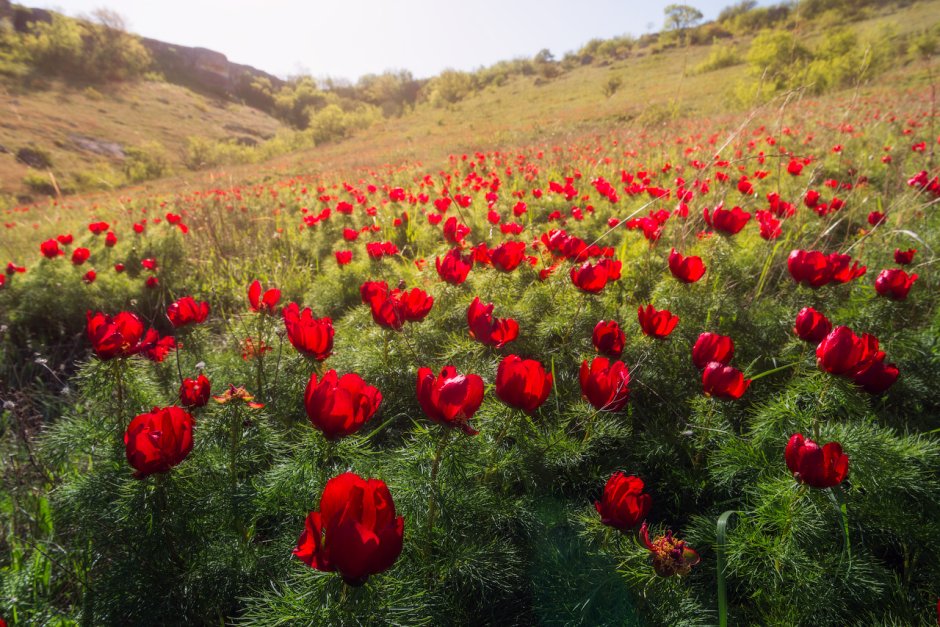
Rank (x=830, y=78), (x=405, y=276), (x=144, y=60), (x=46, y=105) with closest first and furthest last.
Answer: (x=405, y=276) → (x=830, y=78) → (x=46, y=105) → (x=144, y=60)

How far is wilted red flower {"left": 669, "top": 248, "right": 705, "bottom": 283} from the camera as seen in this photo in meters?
1.77

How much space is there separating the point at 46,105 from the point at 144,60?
14.6 m

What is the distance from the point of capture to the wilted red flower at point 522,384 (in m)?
1.08

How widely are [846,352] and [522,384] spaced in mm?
918

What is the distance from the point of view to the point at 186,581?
1.14 metres

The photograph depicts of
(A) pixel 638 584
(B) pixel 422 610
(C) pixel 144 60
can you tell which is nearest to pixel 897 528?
(A) pixel 638 584

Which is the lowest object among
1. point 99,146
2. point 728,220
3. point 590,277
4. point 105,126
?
point 590,277

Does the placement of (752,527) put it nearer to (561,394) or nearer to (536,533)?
(536,533)

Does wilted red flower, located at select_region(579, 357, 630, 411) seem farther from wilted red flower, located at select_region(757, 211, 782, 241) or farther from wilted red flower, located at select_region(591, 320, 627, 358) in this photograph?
wilted red flower, located at select_region(757, 211, 782, 241)

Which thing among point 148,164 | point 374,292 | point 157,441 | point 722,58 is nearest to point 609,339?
point 374,292

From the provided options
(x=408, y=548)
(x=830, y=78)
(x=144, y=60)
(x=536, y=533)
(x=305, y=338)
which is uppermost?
(x=144, y=60)

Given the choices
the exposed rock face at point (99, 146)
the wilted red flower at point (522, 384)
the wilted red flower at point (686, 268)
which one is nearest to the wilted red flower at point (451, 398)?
the wilted red flower at point (522, 384)

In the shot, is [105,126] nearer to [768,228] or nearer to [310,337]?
[310,337]

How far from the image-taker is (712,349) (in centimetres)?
140
